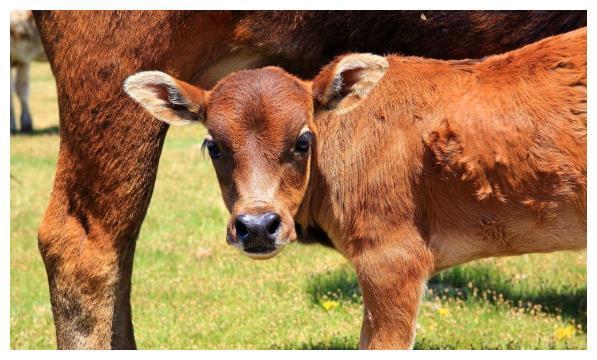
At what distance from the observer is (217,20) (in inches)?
247

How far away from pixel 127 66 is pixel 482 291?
172 inches

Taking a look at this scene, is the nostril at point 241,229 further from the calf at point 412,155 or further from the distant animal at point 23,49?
the distant animal at point 23,49

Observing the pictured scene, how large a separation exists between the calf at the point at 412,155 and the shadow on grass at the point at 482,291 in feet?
9.38

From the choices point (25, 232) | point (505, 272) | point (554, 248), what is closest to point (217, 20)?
point (554, 248)

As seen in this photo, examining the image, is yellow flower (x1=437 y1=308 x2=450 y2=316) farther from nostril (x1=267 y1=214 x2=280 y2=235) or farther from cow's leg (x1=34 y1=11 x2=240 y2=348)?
nostril (x1=267 y1=214 x2=280 y2=235)

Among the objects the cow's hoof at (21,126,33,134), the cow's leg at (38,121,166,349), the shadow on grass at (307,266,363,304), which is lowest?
the cow's hoof at (21,126,33,134)

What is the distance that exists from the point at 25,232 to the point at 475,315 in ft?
21.0

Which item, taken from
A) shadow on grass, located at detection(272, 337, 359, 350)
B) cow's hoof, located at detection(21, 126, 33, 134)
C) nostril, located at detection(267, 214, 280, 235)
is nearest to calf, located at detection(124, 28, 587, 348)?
nostril, located at detection(267, 214, 280, 235)

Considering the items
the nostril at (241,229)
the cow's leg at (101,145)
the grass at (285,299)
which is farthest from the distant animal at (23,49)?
the nostril at (241,229)

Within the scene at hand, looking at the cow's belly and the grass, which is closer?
the cow's belly

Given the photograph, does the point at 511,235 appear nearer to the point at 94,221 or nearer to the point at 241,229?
the point at 241,229

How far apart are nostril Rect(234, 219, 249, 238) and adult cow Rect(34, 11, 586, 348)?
139 centimetres

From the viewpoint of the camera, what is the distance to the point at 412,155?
19.0 feet

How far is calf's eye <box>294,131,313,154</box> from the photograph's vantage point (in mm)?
5539
